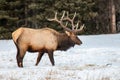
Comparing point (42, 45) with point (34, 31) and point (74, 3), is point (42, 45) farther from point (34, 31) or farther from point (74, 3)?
point (74, 3)

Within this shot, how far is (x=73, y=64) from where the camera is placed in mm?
15547

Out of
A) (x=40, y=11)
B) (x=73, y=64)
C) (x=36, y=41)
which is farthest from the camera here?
(x=40, y=11)

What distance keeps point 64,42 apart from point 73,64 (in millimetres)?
939

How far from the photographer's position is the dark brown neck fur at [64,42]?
1577 centimetres

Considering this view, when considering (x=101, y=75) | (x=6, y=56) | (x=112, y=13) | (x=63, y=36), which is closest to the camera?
(x=101, y=75)

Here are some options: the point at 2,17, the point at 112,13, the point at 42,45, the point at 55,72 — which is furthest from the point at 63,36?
the point at 112,13

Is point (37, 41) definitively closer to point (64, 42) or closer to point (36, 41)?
point (36, 41)

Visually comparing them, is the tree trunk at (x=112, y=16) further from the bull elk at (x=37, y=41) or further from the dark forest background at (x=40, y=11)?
the bull elk at (x=37, y=41)

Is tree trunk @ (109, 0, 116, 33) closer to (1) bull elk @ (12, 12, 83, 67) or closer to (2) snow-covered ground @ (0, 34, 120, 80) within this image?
(2) snow-covered ground @ (0, 34, 120, 80)

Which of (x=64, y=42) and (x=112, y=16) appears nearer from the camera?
(x=64, y=42)

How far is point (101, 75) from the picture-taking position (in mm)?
11102

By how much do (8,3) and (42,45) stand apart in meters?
19.0

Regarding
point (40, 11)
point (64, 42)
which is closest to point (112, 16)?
point (40, 11)

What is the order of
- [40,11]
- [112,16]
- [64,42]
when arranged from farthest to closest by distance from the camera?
[112,16], [40,11], [64,42]
